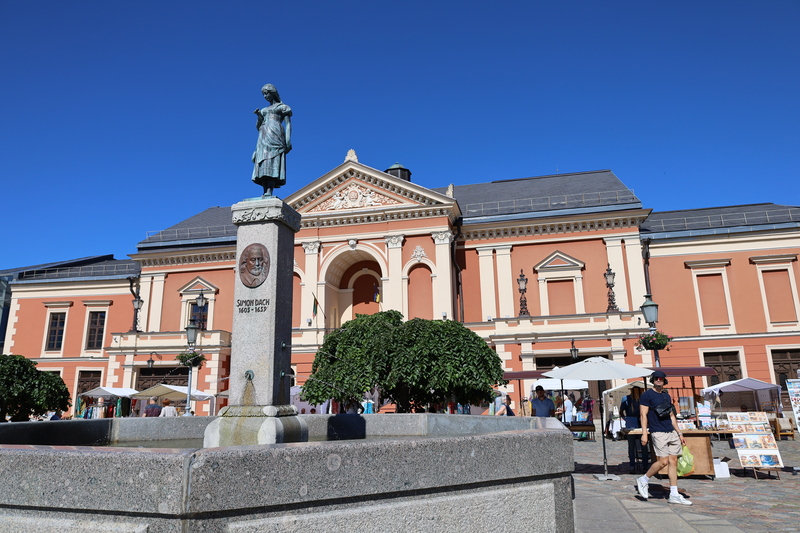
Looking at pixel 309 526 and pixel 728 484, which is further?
pixel 728 484

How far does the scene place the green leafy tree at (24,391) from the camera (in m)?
11.5

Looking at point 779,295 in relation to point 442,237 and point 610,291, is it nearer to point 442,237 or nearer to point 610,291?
point 610,291

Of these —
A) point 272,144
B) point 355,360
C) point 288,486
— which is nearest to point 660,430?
point 288,486

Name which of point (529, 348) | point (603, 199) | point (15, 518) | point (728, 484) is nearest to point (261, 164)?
A: point (15, 518)

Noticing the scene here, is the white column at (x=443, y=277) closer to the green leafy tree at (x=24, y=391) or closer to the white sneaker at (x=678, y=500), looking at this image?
the green leafy tree at (x=24, y=391)

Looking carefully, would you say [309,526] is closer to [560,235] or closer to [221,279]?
[560,235]

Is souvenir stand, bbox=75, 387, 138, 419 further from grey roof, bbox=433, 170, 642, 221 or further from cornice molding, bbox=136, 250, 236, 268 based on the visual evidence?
grey roof, bbox=433, 170, 642, 221

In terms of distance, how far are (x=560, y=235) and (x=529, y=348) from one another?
252 inches

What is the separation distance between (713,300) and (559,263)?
759 cm

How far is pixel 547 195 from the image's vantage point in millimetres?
31766

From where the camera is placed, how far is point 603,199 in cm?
2902

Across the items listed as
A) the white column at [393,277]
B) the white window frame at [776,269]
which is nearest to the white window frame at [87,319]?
the white column at [393,277]

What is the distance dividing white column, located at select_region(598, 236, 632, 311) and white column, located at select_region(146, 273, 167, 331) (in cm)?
2466

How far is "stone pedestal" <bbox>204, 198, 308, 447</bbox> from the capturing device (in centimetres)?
592
